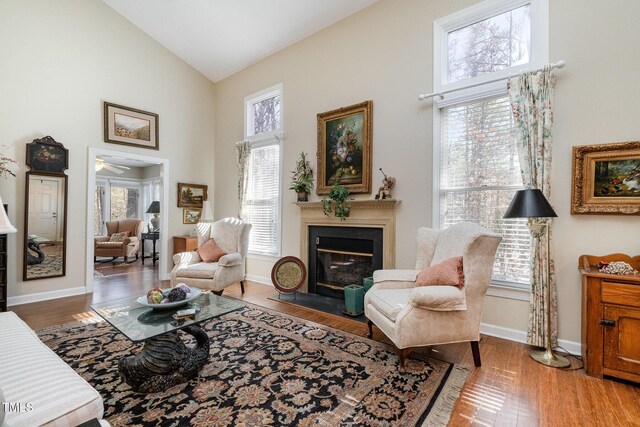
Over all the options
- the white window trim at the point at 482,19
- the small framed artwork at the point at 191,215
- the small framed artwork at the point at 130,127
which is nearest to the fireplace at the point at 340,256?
the white window trim at the point at 482,19

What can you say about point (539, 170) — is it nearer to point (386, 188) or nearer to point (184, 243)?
point (386, 188)

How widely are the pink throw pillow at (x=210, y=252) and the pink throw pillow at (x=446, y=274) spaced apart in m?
2.98

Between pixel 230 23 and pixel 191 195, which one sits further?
pixel 191 195

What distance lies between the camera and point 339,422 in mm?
1721

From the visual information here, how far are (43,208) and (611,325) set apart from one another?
630 centimetres

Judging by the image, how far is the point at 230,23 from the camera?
448 cm

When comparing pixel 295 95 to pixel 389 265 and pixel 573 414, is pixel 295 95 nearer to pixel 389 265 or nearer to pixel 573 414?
pixel 389 265

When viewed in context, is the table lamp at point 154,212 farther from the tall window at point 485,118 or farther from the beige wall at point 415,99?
the tall window at point 485,118

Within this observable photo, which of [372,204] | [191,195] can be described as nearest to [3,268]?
[191,195]

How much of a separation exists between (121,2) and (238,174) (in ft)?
10.2

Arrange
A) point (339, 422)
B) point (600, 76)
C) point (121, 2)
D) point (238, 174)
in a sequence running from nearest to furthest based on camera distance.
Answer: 1. point (339, 422)
2. point (600, 76)
3. point (121, 2)
4. point (238, 174)

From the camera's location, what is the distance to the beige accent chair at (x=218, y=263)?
4.00 m

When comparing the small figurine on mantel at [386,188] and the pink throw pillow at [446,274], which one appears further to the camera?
the small figurine on mantel at [386,188]

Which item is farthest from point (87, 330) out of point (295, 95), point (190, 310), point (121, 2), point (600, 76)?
point (600, 76)
